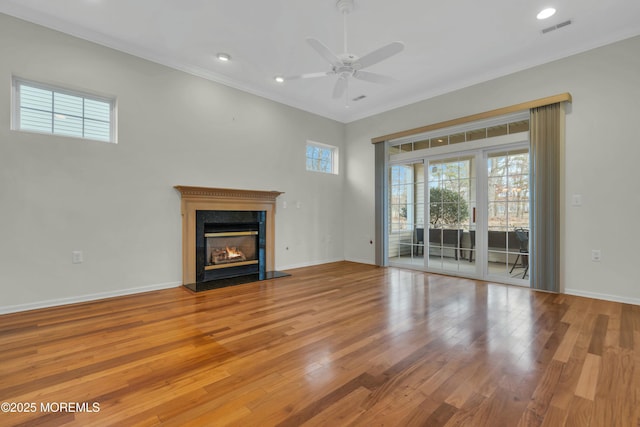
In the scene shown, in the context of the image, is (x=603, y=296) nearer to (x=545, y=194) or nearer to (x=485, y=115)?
(x=545, y=194)

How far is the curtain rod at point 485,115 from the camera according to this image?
3875 millimetres

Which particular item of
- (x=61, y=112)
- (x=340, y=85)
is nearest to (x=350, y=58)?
(x=340, y=85)

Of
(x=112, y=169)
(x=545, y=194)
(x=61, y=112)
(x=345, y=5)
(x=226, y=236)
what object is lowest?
(x=226, y=236)

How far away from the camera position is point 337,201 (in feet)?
21.8

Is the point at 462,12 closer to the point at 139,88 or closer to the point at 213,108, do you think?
the point at 213,108

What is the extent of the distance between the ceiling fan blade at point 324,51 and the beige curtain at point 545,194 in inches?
124

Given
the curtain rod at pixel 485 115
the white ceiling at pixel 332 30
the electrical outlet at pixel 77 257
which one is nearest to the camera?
the white ceiling at pixel 332 30

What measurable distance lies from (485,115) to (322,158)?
10.8ft

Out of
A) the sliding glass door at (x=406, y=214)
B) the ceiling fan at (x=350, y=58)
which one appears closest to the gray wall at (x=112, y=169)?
the ceiling fan at (x=350, y=58)

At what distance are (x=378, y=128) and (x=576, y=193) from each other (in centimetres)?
355

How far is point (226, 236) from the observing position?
4828mm

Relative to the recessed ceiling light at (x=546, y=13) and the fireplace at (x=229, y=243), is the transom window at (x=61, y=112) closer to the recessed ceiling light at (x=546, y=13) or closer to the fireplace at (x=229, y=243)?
the fireplace at (x=229, y=243)

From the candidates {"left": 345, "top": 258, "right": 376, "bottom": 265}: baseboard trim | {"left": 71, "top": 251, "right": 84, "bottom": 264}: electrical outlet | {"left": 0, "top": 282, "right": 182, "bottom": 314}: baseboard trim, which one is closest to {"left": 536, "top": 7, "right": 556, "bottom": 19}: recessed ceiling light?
{"left": 345, "top": 258, "right": 376, "bottom": 265}: baseboard trim

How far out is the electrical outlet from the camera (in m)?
3.46
